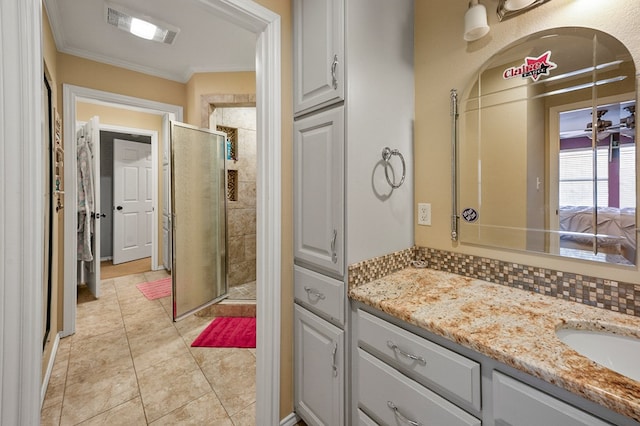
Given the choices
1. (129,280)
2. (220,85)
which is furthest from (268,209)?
(129,280)

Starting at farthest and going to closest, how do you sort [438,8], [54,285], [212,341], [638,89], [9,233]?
[212,341]
[54,285]
[438,8]
[638,89]
[9,233]

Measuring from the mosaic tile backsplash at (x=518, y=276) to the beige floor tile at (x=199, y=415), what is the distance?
117cm

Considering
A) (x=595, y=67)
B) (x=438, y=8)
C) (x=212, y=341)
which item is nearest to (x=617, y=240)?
(x=595, y=67)

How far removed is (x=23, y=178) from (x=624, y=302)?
1983 mm

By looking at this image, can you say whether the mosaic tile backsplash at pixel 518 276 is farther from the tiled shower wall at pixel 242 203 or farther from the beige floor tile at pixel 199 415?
the tiled shower wall at pixel 242 203

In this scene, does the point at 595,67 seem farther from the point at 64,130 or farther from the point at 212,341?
the point at 64,130

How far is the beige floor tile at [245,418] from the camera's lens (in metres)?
1.55

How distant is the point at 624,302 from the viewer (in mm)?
963

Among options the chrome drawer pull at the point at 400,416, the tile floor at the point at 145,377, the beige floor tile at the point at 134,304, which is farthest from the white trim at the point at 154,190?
the chrome drawer pull at the point at 400,416

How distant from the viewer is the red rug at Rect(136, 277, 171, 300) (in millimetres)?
3404

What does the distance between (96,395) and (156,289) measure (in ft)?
6.54

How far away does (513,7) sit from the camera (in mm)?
1146

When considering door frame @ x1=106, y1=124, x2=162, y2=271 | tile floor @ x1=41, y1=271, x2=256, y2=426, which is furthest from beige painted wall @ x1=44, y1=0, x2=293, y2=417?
door frame @ x1=106, y1=124, x2=162, y2=271

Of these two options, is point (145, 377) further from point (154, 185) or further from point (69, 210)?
point (154, 185)
